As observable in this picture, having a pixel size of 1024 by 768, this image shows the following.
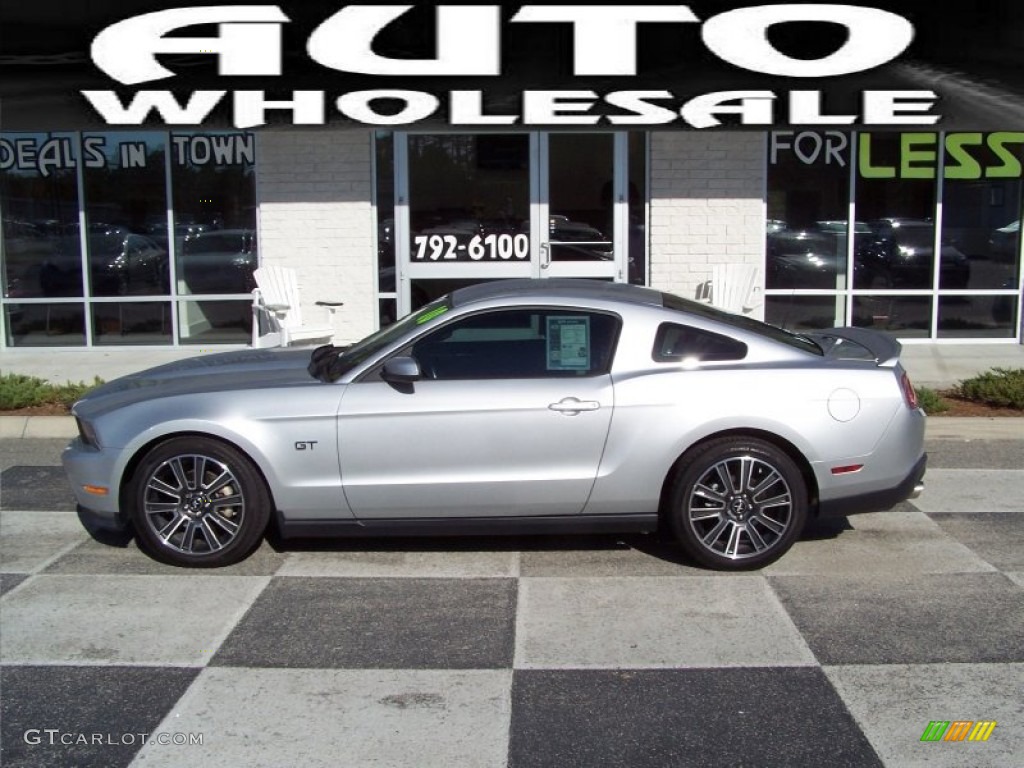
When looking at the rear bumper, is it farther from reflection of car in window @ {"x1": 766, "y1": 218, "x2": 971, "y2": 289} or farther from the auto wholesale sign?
reflection of car in window @ {"x1": 766, "y1": 218, "x2": 971, "y2": 289}

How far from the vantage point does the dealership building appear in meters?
13.1

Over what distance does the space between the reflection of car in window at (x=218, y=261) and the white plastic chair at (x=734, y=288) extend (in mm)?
5252

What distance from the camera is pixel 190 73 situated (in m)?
12.3

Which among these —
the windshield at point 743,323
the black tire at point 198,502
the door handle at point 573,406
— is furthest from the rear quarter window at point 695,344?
the black tire at point 198,502

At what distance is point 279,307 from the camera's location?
1252 centimetres

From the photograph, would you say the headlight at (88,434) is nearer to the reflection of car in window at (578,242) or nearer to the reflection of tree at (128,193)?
the reflection of car in window at (578,242)

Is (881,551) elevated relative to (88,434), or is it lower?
lower

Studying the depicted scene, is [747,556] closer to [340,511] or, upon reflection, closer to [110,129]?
[340,511]

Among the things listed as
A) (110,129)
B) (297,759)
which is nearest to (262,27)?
(110,129)

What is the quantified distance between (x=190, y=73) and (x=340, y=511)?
772 centimetres

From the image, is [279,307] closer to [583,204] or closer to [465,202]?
[465,202]

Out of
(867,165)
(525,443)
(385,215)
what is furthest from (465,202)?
(525,443)

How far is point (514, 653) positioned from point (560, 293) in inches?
84.9
